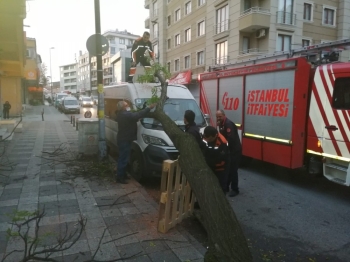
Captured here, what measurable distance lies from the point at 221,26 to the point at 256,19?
4037mm

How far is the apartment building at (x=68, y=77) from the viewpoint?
125m

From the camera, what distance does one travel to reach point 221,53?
23531mm

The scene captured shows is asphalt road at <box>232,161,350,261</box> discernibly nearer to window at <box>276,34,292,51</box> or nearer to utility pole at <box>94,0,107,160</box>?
utility pole at <box>94,0,107,160</box>

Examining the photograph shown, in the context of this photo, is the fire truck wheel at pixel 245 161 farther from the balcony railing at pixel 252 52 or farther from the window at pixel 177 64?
the window at pixel 177 64

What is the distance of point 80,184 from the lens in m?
6.20

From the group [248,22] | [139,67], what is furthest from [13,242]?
[248,22]

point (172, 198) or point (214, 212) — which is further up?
point (214, 212)

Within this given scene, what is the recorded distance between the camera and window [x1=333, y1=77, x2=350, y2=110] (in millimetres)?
5617

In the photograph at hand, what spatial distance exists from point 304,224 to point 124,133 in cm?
370

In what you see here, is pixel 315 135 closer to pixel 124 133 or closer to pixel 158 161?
pixel 158 161

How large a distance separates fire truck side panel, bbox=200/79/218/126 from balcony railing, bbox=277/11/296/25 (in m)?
13.2

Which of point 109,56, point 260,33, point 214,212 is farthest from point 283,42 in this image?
point 109,56

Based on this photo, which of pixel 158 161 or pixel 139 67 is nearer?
pixel 158 161

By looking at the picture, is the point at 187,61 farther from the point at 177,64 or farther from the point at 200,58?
the point at 200,58
